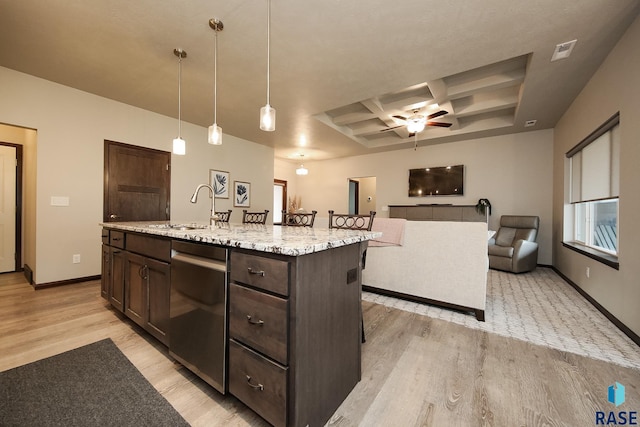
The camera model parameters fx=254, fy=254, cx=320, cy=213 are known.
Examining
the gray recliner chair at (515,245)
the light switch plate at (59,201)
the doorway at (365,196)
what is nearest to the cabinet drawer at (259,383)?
the light switch plate at (59,201)

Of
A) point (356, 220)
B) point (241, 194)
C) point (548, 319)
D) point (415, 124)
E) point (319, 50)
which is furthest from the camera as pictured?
point (241, 194)

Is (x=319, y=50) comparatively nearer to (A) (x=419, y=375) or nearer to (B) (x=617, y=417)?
(A) (x=419, y=375)

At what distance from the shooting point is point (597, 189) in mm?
3043

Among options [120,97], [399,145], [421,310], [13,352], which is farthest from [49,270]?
[399,145]

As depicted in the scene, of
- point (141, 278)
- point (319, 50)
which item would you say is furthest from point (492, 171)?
point (141, 278)

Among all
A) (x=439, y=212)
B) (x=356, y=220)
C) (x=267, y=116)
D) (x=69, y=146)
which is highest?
(x=69, y=146)

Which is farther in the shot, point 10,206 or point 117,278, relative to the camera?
point 10,206

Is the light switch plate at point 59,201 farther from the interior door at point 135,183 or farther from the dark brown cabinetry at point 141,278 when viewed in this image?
the dark brown cabinetry at point 141,278

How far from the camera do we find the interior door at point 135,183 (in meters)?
3.76

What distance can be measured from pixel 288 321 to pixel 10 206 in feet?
18.6

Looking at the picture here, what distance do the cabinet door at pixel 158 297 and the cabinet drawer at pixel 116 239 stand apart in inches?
22.9

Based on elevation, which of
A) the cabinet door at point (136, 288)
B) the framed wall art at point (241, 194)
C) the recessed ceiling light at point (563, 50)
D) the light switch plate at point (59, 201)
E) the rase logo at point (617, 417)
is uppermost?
the recessed ceiling light at point (563, 50)

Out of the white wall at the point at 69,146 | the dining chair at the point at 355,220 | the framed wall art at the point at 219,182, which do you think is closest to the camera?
the dining chair at the point at 355,220

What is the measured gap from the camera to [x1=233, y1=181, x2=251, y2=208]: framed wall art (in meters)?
5.57
